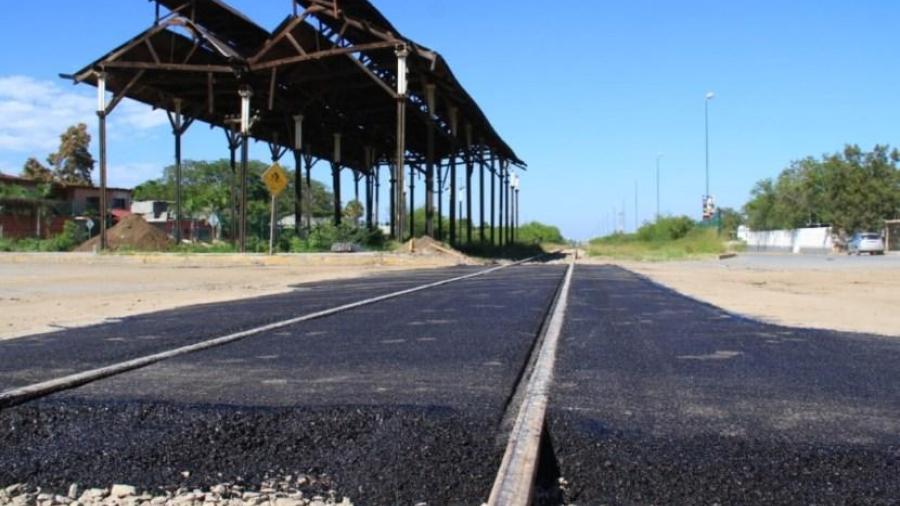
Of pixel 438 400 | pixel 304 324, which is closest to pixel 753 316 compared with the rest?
pixel 304 324

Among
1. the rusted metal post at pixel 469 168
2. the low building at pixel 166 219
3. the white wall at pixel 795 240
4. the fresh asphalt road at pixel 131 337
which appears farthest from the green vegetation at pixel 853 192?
the fresh asphalt road at pixel 131 337

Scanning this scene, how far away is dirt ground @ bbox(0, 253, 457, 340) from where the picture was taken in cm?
1103

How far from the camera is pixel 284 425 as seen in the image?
3.98 metres

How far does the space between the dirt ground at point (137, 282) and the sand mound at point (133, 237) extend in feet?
15.3

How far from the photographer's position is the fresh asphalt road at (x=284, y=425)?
136 inches

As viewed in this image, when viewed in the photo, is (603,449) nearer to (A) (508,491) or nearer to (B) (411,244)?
(A) (508,491)

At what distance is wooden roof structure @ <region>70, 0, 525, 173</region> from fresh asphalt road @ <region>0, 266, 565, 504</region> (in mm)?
26577

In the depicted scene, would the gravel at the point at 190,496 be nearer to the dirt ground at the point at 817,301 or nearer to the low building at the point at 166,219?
the dirt ground at the point at 817,301

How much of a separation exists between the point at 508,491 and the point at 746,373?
3.19 meters

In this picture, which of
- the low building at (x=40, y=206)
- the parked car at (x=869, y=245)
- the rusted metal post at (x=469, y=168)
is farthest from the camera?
the low building at (x=40, y=206)

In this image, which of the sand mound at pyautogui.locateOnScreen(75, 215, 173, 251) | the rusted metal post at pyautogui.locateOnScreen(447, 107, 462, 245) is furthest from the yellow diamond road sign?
the rusted metal post at pyautogui.locateOnScreen(447, 107, 462, 245)

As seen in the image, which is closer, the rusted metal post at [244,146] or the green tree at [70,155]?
the rusted metal post at [244,146]

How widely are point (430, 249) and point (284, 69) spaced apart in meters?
11.2

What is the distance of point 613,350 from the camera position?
673cm
